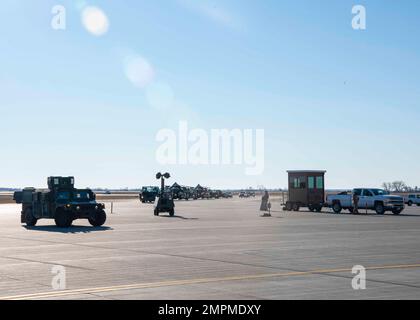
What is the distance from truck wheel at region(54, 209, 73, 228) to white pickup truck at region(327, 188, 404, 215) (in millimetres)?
27087

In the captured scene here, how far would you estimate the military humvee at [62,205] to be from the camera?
35.7 m

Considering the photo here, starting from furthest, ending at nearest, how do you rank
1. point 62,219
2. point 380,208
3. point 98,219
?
point 380,208 → point 98,219 → point 62,219

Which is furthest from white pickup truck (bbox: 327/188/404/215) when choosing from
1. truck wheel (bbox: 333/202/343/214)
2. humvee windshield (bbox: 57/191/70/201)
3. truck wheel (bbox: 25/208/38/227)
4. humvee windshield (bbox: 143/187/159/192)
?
humvee windshield (bbox: 143/187/159/192)

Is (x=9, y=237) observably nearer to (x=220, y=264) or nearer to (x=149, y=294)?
(x=220, y=264)

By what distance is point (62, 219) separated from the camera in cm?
3569

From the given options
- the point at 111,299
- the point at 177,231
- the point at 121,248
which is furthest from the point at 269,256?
the point at 177,231

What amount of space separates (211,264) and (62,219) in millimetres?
19343

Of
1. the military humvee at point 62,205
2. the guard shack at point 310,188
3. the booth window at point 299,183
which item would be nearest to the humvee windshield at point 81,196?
the military humvee at point 62,205

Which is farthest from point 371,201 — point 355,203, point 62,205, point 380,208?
point 62,205

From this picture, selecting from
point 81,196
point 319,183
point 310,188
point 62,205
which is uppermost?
point 319,183

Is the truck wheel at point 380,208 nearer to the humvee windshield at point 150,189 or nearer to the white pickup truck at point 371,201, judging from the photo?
the white pickup truck at point 371,201

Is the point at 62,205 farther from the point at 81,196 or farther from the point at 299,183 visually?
the point at 299,183

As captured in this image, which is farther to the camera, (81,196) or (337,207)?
(337,207)

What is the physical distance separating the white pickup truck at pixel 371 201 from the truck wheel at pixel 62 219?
88.9 feet
